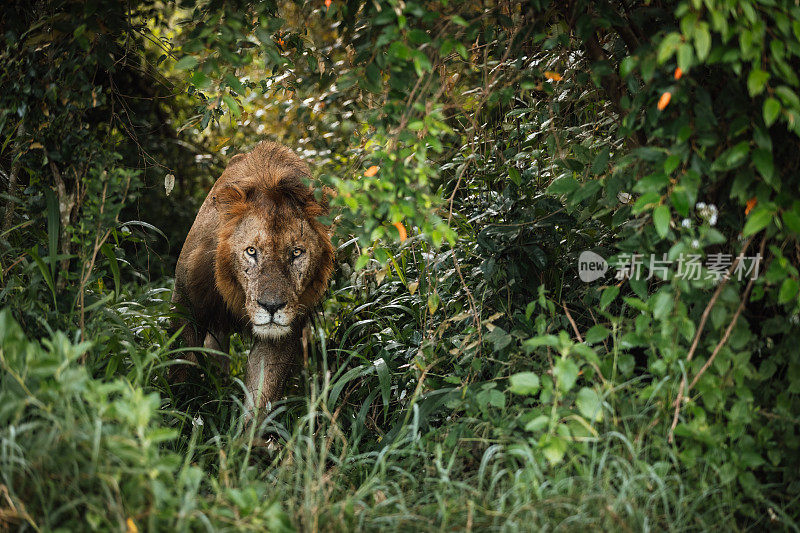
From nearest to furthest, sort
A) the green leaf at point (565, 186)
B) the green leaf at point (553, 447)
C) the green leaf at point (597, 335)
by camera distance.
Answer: the green leaf at point (553, 447) < the green leaf at point (597, 335) < the green leaf at point (565, 186)

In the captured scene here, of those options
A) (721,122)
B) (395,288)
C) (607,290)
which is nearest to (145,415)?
(607,290)

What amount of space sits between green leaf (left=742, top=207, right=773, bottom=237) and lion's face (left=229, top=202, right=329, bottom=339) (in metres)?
→ 2.45

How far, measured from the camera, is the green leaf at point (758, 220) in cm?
251

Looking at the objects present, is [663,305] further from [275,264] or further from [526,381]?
[275,264]

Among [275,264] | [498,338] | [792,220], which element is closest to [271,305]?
[275,264]

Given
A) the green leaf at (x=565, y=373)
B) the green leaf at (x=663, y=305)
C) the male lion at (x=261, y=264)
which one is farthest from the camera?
the male lion at (x=261, y=264)

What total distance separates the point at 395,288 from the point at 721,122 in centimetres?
263

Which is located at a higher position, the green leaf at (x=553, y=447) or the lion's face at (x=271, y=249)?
the lion's face at (x=271, y=249)

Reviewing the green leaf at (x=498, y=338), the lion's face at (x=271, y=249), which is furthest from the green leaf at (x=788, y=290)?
the lion's face at (x=271, y=249)

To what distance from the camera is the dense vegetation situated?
2400 millimetres

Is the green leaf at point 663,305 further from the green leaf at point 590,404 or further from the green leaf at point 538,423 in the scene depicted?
the green leaf at point 538,423

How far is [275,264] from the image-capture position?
13.9ft

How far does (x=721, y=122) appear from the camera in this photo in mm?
2867

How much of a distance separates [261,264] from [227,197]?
489 mm
